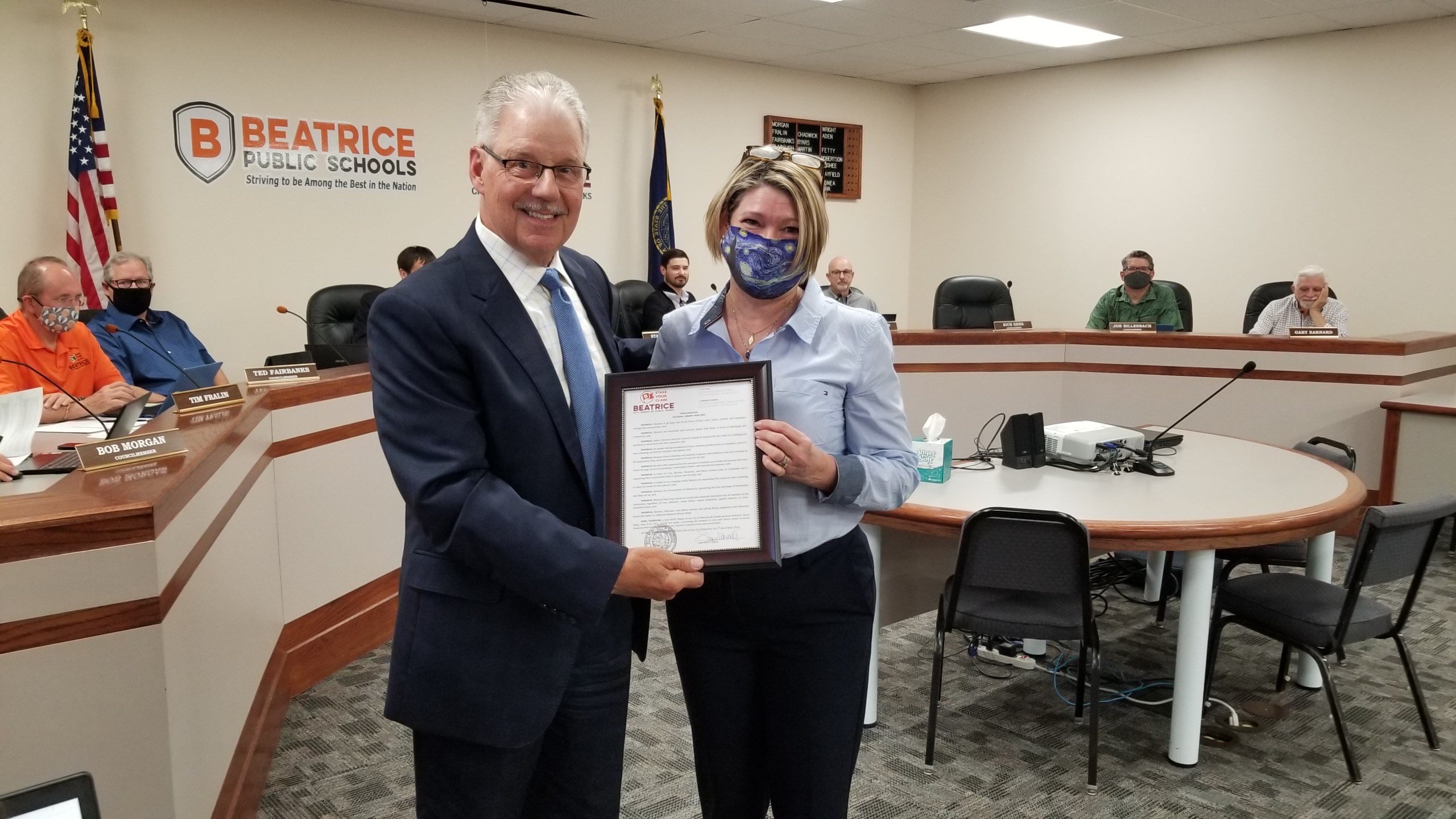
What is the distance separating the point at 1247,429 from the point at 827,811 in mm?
4804

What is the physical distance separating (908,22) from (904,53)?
1.17m

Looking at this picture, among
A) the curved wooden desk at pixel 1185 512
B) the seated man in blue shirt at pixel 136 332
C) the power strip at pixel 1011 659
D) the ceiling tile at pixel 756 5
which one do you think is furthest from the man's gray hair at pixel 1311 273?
the seated man in blue shirt at pixel 136 332

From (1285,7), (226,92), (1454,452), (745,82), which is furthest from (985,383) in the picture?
(226,92)

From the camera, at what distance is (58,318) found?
3.84 meters

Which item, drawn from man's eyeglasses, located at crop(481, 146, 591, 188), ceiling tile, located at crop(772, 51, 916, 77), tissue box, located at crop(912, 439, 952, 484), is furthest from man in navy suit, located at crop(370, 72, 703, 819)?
ceiling tile, located at crop(772, 51, 916, 77)

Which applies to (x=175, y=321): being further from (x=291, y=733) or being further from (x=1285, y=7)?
(x=1285, y=7)

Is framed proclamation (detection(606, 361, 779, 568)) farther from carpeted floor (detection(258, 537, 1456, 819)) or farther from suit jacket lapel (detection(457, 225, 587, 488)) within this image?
carpeted floor (detection(258, 537, 1456, 819))

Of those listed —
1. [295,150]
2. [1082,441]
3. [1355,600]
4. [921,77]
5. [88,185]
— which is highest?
[921,77]

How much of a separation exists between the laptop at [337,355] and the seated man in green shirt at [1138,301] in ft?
15.5

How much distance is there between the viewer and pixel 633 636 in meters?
1.60

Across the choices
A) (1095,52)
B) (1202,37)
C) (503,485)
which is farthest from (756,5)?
(503,485)

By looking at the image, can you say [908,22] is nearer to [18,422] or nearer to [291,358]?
[291,358]

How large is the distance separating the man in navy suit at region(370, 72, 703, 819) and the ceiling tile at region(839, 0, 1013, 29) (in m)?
5.38

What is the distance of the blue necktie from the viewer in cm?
139
